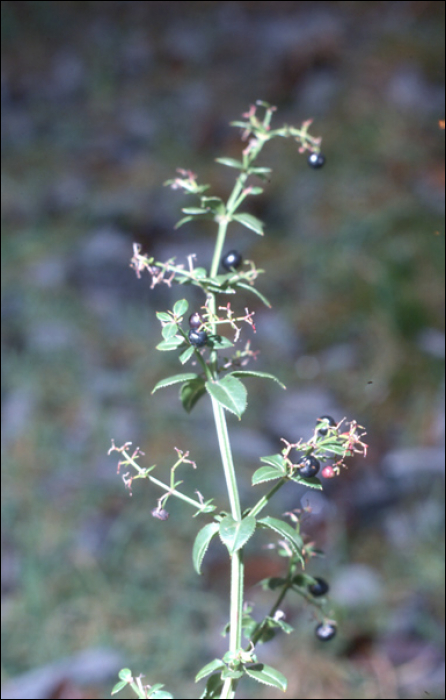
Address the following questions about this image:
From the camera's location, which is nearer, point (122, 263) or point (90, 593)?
point (90, 593)

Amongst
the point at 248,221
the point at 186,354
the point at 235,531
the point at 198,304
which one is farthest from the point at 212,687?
the point at 198,304

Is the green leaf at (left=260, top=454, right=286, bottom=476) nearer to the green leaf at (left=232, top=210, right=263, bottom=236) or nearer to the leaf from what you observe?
the leaf

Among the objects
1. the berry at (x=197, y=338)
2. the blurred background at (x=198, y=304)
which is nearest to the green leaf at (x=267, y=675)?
the blurred background at (x=198, y=304)

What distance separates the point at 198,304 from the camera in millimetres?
2133

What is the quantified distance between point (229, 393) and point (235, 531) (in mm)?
101

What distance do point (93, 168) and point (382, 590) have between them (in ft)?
6.76

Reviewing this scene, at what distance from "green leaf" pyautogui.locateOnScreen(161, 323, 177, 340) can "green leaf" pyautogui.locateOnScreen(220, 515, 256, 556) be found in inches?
5.7

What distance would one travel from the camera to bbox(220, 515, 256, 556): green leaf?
0.53m

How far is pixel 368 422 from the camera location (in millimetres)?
1931

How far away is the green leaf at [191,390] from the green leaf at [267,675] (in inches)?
8.6

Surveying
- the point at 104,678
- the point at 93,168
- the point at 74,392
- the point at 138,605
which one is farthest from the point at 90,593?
the point at 93,168

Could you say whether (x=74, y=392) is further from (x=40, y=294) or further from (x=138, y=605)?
(x=138, y=605)

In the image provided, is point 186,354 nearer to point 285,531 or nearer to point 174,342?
point 174,342

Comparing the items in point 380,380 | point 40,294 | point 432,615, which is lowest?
point 432,615
